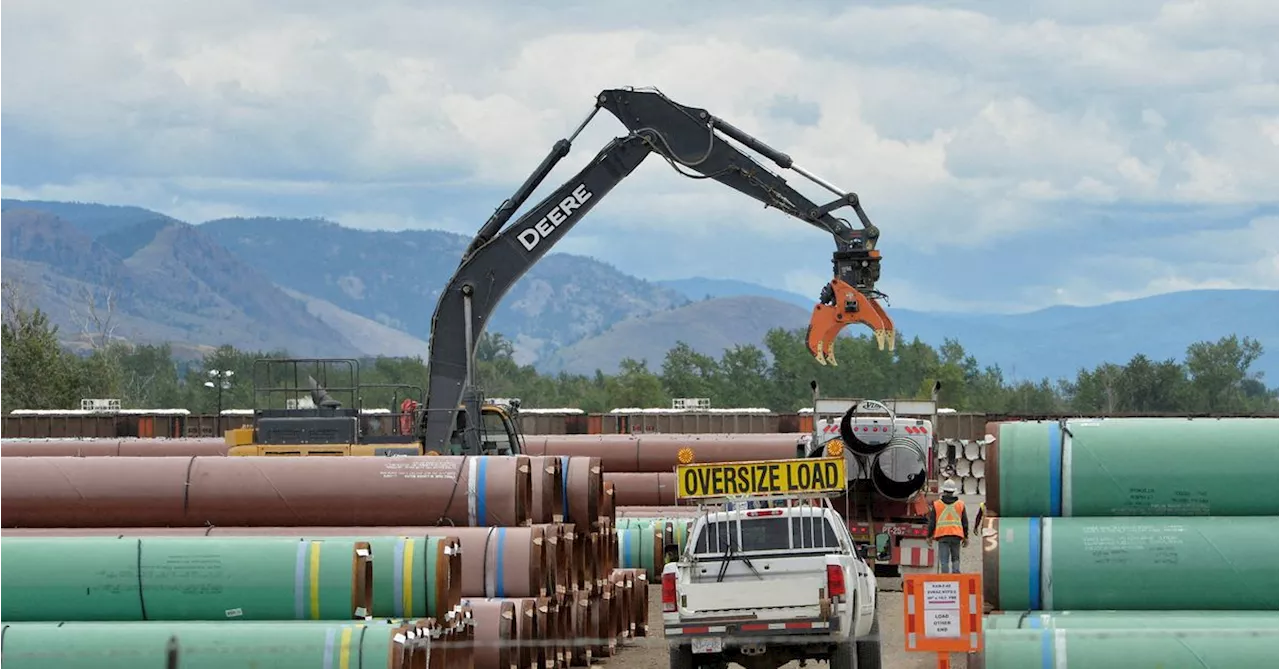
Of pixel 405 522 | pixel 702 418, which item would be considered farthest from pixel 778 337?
pixel 405 522

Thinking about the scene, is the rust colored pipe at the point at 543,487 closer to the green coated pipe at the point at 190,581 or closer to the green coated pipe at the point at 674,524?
the green coated pipe at the point at 190,581

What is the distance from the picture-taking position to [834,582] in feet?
56.4

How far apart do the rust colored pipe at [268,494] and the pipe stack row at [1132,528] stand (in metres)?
5.52

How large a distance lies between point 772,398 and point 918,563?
10768cm

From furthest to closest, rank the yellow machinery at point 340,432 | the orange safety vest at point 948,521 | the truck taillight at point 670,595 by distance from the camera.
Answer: the yellow machinery at point 340,432
the orange safety vest at point 948,521
the truck taillight at point 670,595

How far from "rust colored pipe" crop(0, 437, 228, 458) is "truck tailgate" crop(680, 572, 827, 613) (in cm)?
2380

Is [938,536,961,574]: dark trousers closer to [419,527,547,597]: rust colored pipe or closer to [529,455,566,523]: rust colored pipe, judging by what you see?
[529,455,566,523]: rust colored pipe

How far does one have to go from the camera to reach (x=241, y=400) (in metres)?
134

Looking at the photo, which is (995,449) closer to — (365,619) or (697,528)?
(697,528)

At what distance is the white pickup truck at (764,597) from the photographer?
56.2ft

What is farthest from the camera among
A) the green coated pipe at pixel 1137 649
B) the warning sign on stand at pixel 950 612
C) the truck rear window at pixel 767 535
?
the truck rear window at pixel 767 535

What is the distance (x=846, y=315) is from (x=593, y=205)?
4.27m

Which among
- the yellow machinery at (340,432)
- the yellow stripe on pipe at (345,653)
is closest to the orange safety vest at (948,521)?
the yellow machinery at (340,432)

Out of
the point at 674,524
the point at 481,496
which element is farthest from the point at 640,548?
the point at 481,496
